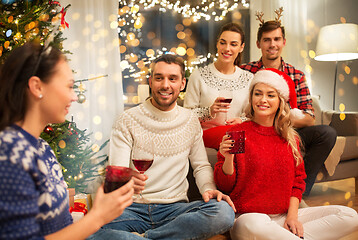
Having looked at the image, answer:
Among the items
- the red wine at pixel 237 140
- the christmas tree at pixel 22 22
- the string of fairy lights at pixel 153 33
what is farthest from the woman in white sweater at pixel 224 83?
the string of fairy lights at pixel 153 33

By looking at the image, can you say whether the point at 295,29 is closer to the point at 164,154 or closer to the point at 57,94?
the point at 164,154

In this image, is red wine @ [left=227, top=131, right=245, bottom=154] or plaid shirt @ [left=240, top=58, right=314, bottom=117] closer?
red wine @ [left=227, top=131, right=245, bottom=154]

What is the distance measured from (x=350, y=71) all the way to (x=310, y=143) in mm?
2210

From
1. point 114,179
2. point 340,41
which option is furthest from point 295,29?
point 114,179

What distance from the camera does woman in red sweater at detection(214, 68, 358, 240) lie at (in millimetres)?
1657

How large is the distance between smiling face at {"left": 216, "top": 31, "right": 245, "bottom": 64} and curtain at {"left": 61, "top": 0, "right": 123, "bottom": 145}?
161 cm

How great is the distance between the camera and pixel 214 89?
239cm

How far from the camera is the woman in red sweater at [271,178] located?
1657 millimetres

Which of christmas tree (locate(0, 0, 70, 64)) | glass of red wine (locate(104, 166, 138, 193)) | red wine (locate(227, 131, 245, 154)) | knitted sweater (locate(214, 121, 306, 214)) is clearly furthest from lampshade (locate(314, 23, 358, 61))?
glass of red wine (locate(104, 166, 138, 193))

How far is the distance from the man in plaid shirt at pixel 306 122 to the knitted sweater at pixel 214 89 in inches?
13.3

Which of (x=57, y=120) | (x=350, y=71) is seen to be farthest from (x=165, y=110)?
(x=350, y=71)

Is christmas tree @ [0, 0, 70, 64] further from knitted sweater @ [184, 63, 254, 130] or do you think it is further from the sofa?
the sofa

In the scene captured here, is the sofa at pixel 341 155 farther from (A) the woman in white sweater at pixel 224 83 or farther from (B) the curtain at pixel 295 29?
(B) the curtain at pixel 295 29

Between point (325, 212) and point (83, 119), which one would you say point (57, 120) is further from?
point (83, 119)
